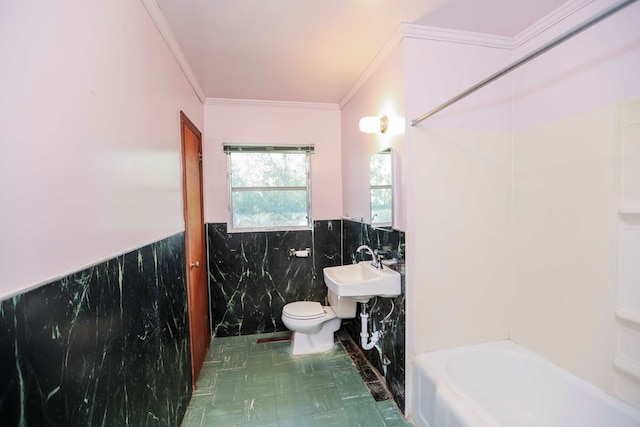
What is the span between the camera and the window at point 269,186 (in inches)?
116

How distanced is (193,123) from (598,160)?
2728mm

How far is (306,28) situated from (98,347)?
1908 millimetres

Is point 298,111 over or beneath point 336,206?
over

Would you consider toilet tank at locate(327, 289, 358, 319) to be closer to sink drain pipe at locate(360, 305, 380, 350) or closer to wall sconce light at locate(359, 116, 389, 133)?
sink drain pipe at locate(360, 305, 380, 350)

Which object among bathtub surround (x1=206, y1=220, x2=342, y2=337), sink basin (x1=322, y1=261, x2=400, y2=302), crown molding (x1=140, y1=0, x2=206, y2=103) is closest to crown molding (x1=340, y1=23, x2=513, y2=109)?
crown molding (x1=140, y1=0, x2=206, y2=103)

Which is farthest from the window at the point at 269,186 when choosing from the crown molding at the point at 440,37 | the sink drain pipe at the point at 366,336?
the crown molding at the point at 440,37

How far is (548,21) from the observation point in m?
1.60

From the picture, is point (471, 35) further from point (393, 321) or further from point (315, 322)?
point (315, 322)

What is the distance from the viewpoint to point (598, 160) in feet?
4.65

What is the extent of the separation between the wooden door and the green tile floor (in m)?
0.22

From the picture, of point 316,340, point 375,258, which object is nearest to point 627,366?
point 375,258

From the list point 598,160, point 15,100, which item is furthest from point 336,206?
point 15,100

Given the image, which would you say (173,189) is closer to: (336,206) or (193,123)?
(193,123)

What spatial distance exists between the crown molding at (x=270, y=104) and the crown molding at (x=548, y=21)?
166 centimetres
